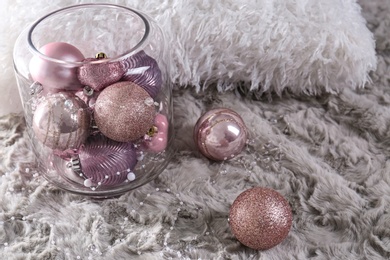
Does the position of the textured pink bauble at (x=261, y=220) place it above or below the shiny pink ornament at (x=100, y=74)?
below

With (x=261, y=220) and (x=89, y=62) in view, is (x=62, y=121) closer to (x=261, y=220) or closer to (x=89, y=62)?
(x=89, y=62)

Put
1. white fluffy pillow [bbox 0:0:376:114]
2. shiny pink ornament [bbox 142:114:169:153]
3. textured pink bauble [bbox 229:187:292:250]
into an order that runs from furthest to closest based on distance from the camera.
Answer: white fluffy pillow [bbox 0:0:376:114] → shiny pink ornament [bbox 142:114:169:153] → textured pink bauble [bbox 229:187:292:250]

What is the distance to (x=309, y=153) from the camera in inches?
37.3

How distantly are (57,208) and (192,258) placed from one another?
0.22 m

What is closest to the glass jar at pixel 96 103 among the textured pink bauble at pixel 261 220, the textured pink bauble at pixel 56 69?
the textured pink bauble at pixel 56 69

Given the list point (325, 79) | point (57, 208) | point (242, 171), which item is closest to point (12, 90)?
point (57, 208)

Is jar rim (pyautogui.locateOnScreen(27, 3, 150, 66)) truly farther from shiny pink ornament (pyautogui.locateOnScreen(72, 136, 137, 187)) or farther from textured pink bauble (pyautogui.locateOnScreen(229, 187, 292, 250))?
textured pink bauble (pyautogui.locateOnScreen(229, 187, 292, 250))

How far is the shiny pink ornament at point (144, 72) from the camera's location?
32.7 inches

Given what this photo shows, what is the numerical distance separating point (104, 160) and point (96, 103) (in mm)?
83

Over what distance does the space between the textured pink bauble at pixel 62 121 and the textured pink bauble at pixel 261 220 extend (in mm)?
242

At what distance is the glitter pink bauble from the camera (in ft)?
2.68

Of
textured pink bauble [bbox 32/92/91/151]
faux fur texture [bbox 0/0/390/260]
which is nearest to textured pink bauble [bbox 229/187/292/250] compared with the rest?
faux fur texture [bbox 0/0/390/260]

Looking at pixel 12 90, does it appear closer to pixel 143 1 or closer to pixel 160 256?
pixel 143 1

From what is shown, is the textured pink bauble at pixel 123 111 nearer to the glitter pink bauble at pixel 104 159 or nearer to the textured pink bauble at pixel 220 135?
the glitter pink bauble at pixel 104 159
